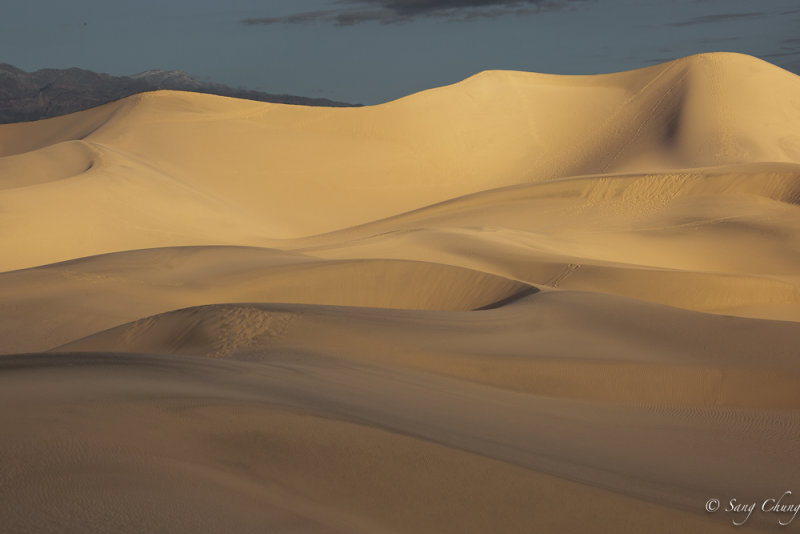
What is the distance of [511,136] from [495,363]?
34311 millimetres

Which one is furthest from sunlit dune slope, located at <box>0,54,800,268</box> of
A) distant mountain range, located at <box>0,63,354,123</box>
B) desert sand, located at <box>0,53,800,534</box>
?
distant mountain range, located at <box>0,63,354,123</box>

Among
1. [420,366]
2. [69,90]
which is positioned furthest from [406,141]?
[69,90]

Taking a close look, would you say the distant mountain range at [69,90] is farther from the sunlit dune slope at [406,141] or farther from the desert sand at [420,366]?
the desert sand at [420,366]

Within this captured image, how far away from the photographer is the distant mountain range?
433 ft

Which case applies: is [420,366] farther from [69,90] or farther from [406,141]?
[69,90]

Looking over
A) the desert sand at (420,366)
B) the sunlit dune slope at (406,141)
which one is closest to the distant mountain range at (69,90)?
the sunlit dune slope at (406,141)

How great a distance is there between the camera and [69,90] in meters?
142

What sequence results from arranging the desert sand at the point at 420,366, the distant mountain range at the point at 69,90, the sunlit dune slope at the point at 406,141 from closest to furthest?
the desert sand at the point at 420,366 → the sunlit dune slope at the point at 406,141 → the distant mountain range at the point at 69,90

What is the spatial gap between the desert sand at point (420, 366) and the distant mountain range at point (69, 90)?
4780 inches

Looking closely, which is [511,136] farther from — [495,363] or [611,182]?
[495,363]

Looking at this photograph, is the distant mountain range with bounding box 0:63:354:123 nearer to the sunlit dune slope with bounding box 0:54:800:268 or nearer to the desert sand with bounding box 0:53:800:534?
the sunlit dune slope with bounding box 0:54:800:268

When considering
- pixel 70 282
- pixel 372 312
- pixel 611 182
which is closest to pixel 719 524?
pixel 372 312

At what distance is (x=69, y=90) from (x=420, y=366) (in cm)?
15078

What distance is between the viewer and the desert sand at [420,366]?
346 centimetres
